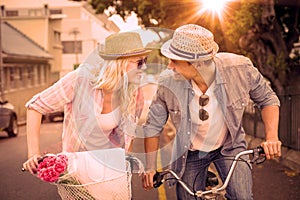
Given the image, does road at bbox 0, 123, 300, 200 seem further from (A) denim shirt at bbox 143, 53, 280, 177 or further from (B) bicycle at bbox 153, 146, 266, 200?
(B) bicycle at bbox 153, 146, 266, 200

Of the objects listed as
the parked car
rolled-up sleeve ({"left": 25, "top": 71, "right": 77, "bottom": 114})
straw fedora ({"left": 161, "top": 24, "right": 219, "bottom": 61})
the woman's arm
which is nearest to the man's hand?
straw fedora ({"left": 161, "top": 24, "right": 219, "bottom": 61})

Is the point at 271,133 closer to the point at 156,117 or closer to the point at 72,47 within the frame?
the point at 156,117

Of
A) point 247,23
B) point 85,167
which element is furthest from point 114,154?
point 247,23

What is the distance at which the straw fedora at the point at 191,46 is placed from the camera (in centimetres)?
389

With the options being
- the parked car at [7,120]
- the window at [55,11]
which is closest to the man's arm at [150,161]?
the parked car at [7,120]

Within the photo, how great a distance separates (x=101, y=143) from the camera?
387cm

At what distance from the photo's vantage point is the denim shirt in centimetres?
420

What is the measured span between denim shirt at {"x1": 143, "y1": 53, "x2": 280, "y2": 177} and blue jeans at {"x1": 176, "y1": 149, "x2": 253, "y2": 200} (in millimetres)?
99

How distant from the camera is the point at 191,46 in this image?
153 inches

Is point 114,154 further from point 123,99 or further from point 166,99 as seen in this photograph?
point 166,99

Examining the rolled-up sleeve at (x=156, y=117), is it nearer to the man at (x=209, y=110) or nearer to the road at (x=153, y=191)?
the man at (x=209, y=110)

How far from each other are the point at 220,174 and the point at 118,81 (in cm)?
117

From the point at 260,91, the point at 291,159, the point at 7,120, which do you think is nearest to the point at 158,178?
the point at 260,91

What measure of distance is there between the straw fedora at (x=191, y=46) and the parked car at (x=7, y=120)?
53.8 ft
